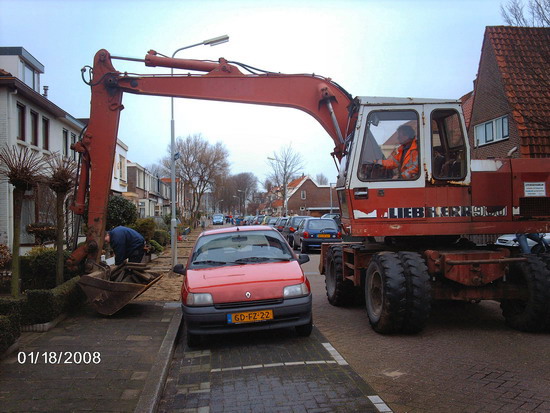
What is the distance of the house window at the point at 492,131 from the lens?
1814 cm

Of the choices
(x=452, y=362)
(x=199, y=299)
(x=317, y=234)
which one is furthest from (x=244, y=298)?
(x=317, y=234)

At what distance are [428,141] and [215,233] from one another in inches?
143

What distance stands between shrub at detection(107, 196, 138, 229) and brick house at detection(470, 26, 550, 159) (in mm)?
13392

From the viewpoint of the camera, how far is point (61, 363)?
5277mm

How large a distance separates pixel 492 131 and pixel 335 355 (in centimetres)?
1659

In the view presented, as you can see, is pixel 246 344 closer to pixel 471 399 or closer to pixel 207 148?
pixel 471 399

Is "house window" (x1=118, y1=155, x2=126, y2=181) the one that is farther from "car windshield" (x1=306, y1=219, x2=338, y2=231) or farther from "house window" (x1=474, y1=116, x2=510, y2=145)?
"house window" (x1=474, y1=116, x2=510, y2=145)

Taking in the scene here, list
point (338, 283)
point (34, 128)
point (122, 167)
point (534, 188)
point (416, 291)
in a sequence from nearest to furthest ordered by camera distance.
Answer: point (416, 291) < point (534, 188) < point (338, 283) < point (34, 128) < point (122, 167)

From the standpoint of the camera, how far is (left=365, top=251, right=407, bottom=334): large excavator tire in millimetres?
6109

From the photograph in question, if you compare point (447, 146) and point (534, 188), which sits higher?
point (447, 146)

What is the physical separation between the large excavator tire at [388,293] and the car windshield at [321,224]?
14.1 meters

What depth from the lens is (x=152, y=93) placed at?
8.40m

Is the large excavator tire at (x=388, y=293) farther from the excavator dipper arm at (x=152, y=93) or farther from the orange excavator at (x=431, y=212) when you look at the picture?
the excavator dipper arm at (x=152, y=93)

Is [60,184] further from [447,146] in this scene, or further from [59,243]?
[447,146]
